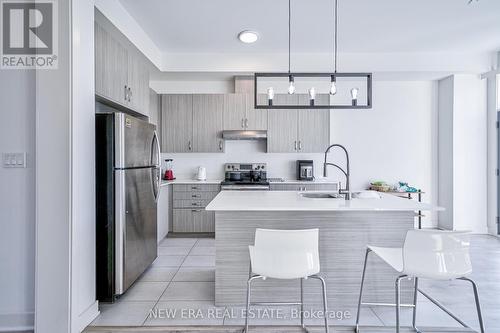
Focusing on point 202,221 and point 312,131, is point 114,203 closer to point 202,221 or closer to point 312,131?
point 202,221

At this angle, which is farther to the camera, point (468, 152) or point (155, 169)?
point (468, 152)

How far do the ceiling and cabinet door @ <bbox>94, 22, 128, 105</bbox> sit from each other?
51cm

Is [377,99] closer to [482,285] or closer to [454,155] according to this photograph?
[454,155]

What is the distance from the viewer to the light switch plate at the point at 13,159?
199cm

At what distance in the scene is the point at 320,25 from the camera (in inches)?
132

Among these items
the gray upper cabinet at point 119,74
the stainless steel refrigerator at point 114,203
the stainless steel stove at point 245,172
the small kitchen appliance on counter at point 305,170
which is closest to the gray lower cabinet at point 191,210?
the stainless steel stove at point 245,172

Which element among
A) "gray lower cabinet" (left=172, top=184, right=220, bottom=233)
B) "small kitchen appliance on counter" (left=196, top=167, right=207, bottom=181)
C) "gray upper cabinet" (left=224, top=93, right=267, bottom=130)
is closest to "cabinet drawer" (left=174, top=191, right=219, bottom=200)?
"gray lower cabinet" (left=172, top=184, right=220, bottom=233)

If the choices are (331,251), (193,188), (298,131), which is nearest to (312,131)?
(298,131)

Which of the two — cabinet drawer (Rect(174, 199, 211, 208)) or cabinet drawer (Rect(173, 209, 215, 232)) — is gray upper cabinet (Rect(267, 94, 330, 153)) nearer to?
cabinet drawer (Rect(174, 199, 211, 208))

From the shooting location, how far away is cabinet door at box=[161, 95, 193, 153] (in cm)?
451

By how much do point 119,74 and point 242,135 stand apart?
204 cm

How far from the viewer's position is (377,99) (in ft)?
15.9

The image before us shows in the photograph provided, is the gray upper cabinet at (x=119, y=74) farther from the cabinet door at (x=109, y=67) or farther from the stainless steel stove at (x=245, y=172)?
the stainless steel stove at (x=245, y=172)

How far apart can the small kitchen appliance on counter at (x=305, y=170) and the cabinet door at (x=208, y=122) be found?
1.35 m
